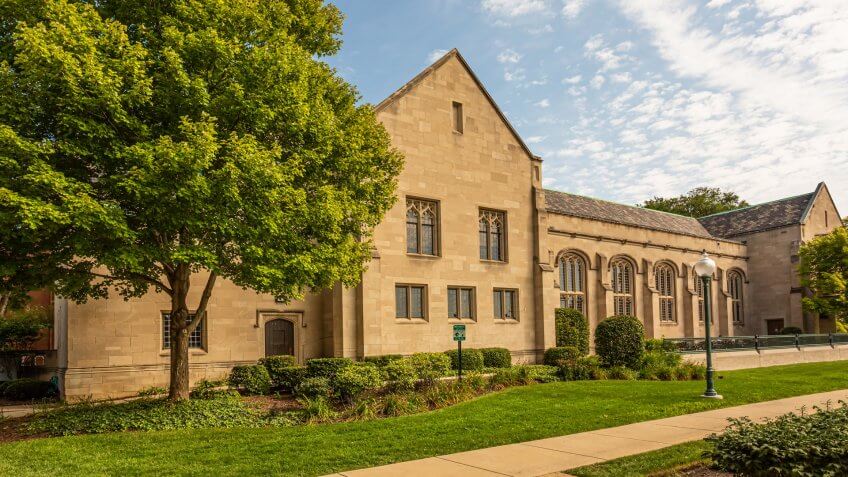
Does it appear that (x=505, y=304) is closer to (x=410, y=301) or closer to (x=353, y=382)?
(x=410, y=301)

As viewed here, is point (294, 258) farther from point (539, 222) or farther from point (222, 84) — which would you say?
point (539, 222)

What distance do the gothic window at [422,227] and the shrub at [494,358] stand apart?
473cm

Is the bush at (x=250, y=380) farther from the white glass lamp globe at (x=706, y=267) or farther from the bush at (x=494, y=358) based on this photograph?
the white glass lamp globe at (x=706, y=267)

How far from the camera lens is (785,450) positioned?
7605mm

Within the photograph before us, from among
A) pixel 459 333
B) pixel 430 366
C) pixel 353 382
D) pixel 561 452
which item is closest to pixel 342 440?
pixel 561 452

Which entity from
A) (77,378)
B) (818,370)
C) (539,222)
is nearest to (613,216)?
(539,222)

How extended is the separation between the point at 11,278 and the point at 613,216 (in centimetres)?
3581

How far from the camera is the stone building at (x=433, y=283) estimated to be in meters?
20.8

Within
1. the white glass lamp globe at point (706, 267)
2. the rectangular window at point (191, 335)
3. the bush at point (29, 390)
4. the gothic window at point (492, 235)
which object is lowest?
the bush at point (29, 390)

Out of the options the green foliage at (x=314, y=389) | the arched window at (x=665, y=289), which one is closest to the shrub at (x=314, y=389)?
the green foliage at (x=314, y=389)

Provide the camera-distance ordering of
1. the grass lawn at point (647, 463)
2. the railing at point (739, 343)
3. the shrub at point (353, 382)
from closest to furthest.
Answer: the grass lawn at point (647, 463), the shrub at point (353, 382), the railing at point (739, 343)

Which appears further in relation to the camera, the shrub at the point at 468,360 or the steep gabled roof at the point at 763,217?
the steep gabled roof at the point at 763,217

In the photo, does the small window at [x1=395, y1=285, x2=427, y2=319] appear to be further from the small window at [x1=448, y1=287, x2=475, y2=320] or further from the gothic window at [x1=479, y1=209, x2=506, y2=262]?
the gothic window at [x1=479, y1=209, x2=506, y2=262]

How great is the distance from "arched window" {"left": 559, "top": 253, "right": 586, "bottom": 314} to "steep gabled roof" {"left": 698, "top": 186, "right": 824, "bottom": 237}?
21972 millimetres
